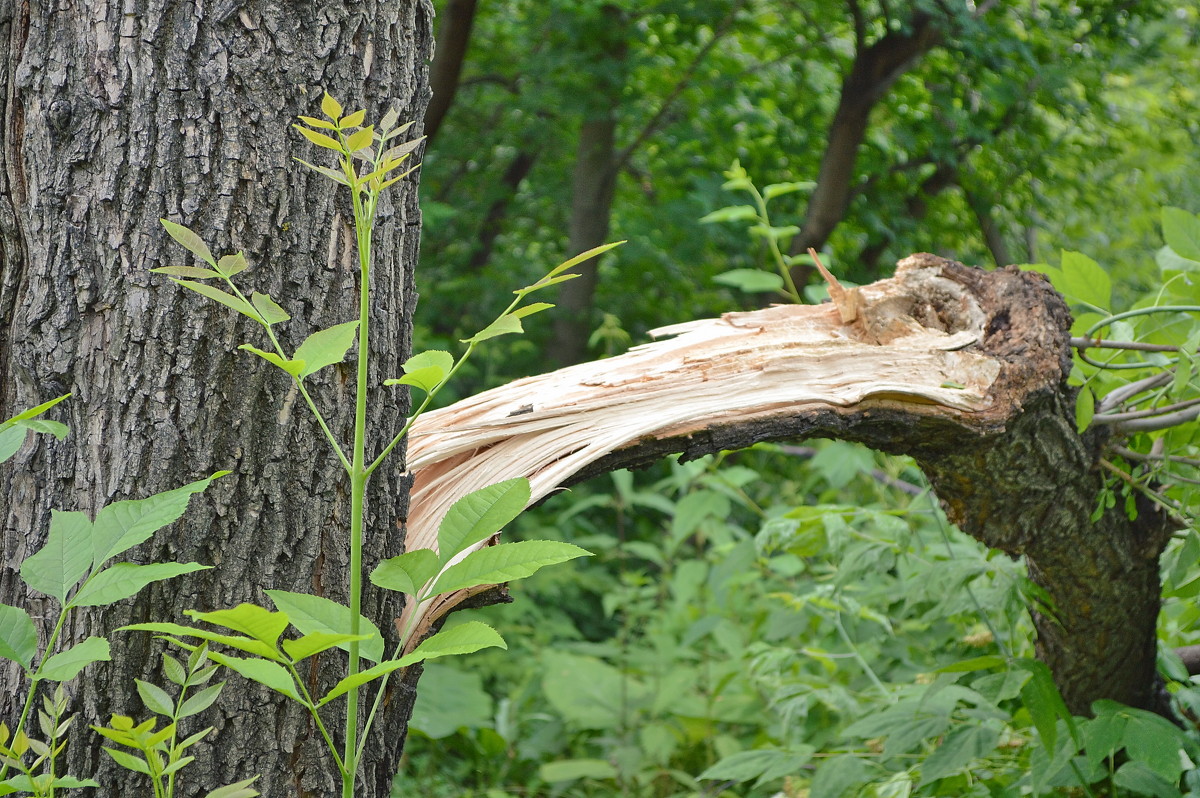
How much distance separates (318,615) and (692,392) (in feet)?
1.97

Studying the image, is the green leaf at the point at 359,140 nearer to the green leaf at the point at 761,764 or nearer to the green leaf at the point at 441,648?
the green leaf at the point at 441,648

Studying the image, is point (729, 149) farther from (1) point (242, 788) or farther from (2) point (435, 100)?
(1) point (242, 788)

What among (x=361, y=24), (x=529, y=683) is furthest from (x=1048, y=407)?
(x=529, y=683)

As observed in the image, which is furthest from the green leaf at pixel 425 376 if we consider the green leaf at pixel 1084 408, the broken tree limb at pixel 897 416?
the green leaf at pixel 1084 408

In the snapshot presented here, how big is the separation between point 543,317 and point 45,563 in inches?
157

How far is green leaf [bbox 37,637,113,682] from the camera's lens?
0.69 metres

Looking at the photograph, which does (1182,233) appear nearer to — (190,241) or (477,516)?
(477,516)

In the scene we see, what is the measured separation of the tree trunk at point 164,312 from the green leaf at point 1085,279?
1085 mm

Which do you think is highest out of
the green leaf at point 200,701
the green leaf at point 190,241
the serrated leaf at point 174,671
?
the green leaf at point 190,241

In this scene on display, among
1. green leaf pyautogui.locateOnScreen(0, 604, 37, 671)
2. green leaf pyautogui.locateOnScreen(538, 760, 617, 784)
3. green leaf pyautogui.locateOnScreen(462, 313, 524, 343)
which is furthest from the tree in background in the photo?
green leaf pyautogui.locateOnScreen(0, 604, 37, 671)

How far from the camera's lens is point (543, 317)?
4691 mm

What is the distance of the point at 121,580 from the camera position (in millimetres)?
723

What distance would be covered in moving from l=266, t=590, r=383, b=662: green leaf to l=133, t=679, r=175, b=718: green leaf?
0.15m

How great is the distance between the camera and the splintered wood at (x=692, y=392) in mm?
1112
